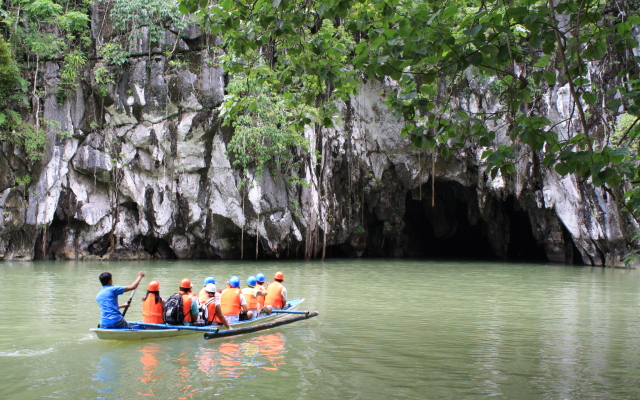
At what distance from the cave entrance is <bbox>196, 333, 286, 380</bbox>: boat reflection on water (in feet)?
65.1

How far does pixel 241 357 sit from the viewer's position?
6660 mm

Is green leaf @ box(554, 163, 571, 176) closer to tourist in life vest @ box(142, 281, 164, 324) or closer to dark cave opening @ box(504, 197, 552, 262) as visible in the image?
tourist in life vest @ box(142, 281, 164, 324)

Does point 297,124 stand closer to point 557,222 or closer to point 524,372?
point 524,372

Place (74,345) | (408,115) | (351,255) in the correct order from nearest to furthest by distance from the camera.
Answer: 1. (408,115)
2. (74,345)
3. (351,255)

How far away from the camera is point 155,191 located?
73.6 feet

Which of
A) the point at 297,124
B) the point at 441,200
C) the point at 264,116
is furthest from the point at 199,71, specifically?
the point at 297,124

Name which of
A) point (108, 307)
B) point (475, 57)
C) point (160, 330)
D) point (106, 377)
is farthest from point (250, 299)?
point (475, 57)

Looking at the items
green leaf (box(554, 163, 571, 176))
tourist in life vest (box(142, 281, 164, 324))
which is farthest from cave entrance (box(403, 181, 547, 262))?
green leaf (box(554, 163, 571, 176))

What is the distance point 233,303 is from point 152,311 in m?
1.29

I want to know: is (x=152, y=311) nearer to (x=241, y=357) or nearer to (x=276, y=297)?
(x=241, y=357)

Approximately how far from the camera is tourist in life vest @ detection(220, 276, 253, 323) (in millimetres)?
8492

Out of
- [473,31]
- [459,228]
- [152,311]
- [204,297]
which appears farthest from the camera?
[459,228]

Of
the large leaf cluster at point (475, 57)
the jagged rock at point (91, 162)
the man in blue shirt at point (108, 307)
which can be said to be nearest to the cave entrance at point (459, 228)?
the jagged rock at point (91, 162)

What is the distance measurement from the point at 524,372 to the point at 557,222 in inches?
761
